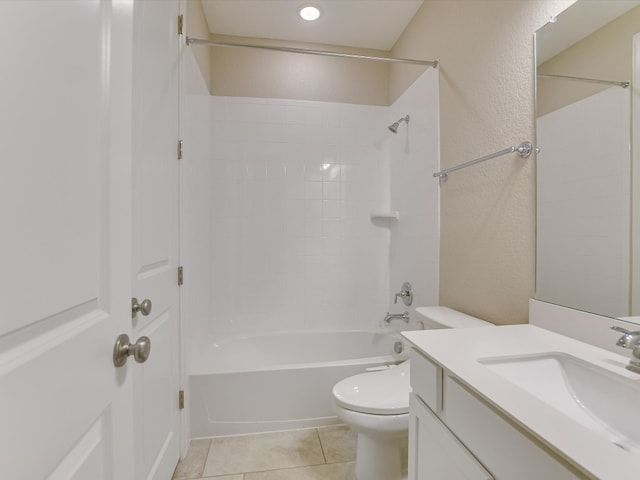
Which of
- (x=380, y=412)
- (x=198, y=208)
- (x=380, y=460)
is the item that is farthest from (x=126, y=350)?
(x=198, y=208)

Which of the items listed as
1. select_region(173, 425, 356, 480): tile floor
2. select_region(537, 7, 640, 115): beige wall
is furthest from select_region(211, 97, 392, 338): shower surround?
select_region(537, 7, 640, 115): beige wall

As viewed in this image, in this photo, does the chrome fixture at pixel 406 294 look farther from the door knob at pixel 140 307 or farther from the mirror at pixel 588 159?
the door knob at pixel 140 307

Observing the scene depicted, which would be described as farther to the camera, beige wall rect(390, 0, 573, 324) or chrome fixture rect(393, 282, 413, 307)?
chrome fixture rect(393, 282, 413, 307)

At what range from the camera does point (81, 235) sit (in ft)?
1.77

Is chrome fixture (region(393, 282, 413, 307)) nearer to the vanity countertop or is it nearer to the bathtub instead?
the bathtub

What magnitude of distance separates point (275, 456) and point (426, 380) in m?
1.15

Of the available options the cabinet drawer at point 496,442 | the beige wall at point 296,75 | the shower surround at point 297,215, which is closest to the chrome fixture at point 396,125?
the shower surround at point 297,215

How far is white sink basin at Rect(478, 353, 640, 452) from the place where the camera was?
66 centimetres

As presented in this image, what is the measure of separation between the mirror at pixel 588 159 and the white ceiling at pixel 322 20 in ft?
4.17

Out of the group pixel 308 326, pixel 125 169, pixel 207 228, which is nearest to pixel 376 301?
pixel 308 326

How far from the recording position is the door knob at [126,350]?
652 millimetres

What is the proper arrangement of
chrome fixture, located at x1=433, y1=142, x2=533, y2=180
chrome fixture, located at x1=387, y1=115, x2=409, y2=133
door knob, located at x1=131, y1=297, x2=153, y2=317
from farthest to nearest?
chrome fixture, located at x1=387, y1=115, x2=409, y2=133 → chrome fixture, located at x1=433, y1=142, x2=533, y2=180 → door knob, located at x1=131, y1=297, x2=153, y2=317

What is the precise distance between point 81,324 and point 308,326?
2.03 meters

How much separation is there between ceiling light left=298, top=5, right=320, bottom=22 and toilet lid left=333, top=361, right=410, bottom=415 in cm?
226
